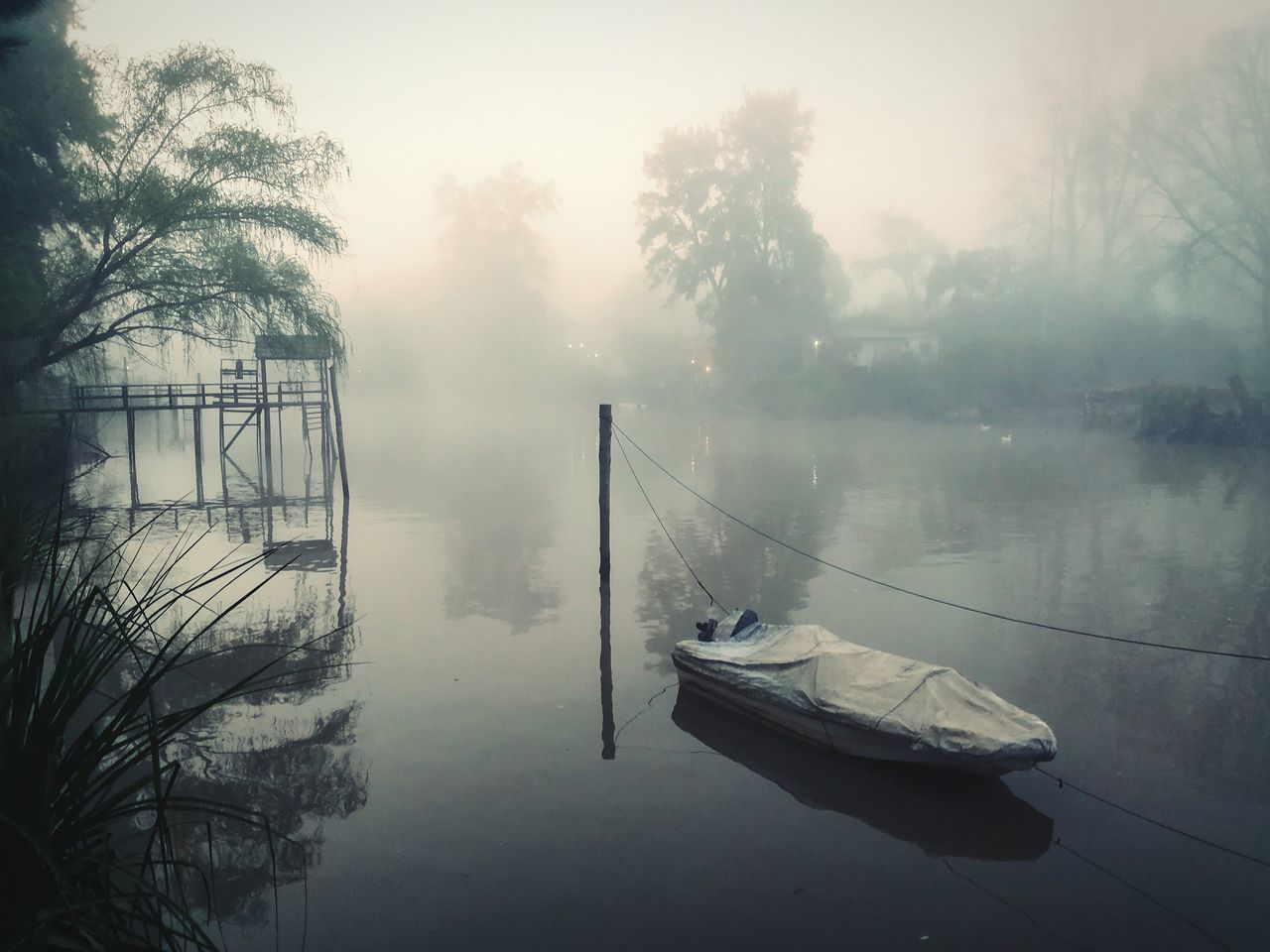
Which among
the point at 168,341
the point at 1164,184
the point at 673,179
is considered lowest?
the point at 168,341

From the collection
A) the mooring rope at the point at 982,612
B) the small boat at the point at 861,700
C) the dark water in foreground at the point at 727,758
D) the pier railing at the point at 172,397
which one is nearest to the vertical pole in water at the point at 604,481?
the dark water in foreground at the point at 727,758

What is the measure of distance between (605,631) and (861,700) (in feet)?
21.0

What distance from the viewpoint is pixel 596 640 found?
572 inches

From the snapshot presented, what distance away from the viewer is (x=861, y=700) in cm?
Answer: 941

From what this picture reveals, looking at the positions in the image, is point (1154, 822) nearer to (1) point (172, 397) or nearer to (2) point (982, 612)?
(2) point (982, 612)

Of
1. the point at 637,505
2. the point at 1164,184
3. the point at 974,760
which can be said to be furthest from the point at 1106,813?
the point at 1164,184

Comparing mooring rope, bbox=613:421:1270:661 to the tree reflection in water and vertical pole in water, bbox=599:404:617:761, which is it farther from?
the tree reflection in water

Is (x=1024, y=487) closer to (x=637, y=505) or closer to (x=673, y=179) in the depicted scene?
(x=637, y=505)

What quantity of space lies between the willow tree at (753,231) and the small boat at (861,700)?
62.5 m

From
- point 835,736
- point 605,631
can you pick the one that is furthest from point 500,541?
point 835,736

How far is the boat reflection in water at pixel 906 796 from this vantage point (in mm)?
8250

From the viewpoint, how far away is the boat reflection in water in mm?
8250

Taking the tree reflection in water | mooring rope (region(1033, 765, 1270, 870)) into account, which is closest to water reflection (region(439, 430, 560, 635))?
the tree reflection in water

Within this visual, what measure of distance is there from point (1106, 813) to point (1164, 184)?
59717mm
